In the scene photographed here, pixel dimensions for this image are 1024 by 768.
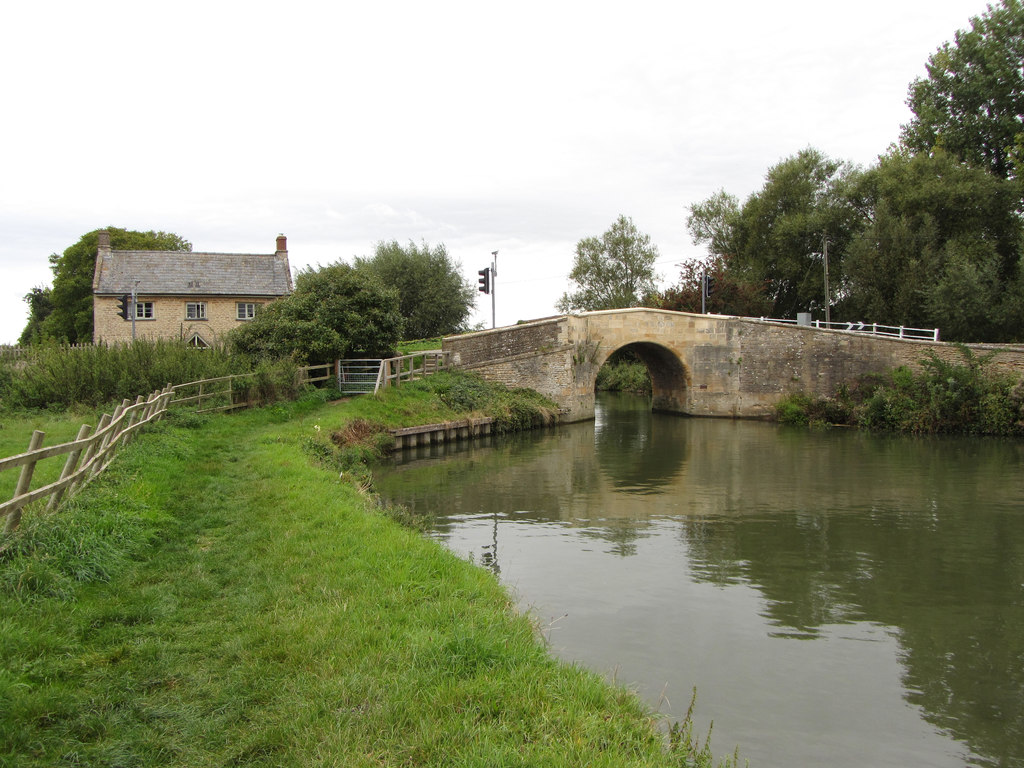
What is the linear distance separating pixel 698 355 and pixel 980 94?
719 inches

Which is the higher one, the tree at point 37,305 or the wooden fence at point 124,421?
the tree at point 37,305

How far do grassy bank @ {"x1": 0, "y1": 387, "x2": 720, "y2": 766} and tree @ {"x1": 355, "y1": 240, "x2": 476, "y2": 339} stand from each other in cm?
3169

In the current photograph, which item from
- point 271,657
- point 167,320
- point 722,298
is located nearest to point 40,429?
point 271,657

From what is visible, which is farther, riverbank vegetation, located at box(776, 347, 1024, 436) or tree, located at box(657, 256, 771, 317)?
tree, located at box(657, 256, 771, 317)

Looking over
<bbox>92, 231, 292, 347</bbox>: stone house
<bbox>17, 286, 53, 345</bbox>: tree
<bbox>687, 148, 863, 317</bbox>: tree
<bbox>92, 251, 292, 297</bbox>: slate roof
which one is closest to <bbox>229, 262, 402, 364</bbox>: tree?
<bbox>92, 231, 292, 347</bbox>: stone house

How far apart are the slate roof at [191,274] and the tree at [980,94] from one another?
30.6 m

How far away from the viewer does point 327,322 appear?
2278 cm

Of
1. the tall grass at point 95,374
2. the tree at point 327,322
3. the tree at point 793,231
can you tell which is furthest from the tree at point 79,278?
the tree at point 793,231

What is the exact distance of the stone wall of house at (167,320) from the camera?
33.3 m

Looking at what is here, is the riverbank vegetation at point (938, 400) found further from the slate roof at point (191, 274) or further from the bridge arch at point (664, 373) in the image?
the slate roof at point (191, 274)

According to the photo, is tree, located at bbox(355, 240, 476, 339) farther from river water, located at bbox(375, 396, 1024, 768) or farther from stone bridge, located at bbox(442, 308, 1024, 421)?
river water, located at bbox(375, 396, 1024, 768)

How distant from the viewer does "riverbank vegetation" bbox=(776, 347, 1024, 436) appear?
23203 millimetres

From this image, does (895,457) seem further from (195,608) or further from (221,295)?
(221,295)

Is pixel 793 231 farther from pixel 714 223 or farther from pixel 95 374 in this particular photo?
pixel 95 374
